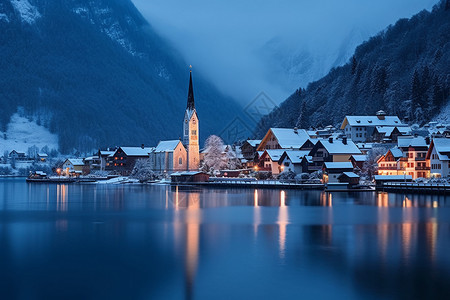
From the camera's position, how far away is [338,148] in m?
79.1

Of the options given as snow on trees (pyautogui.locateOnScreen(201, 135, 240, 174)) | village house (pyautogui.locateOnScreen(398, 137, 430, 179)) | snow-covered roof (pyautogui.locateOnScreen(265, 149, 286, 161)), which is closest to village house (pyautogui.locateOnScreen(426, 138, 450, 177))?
village house (pyautogui.locateOnScreen(398, 137, 430, 179))

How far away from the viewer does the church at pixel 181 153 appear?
113062mm

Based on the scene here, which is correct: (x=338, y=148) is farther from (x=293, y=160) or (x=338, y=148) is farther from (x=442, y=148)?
(x=442, y=148)

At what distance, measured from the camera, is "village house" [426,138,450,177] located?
66.4 m

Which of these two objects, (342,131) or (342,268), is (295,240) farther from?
(342,131)

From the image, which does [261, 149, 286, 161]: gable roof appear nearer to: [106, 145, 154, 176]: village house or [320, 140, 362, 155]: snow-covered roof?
[320, 140, 362, 155]: snow-covered roof

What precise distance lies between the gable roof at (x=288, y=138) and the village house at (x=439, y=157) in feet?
104

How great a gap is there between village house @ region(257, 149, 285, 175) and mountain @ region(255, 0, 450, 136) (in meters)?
36.6

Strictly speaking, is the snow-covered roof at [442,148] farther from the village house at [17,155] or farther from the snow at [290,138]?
the village house at [17,155]

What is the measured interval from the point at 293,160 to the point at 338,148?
6.55 meters

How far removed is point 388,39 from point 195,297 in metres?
144

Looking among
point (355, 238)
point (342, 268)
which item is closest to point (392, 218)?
point (355, 238)

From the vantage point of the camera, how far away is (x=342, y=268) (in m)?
22.4

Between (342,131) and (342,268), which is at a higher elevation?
(342,131)
